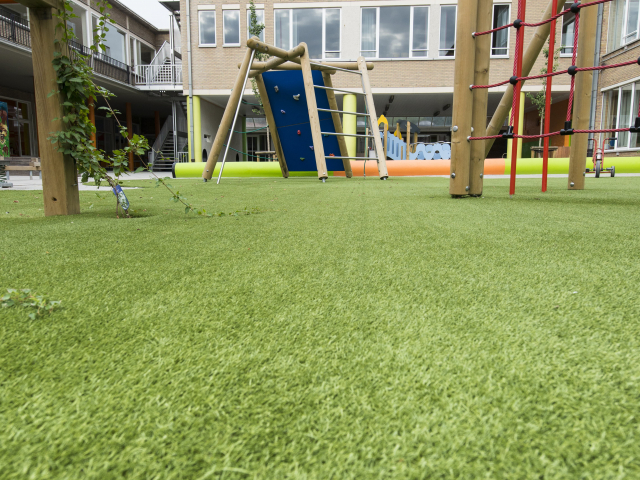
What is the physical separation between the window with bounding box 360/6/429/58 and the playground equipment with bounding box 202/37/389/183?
A: 24.8 ft

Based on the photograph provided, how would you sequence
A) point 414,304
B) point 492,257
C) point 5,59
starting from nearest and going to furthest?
1. point 414,304
2. point 492,257
3. point 5,59

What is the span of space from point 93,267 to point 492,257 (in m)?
1.07

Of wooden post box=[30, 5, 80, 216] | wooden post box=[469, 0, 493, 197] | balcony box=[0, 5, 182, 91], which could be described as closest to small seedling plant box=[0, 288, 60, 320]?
wooden post box=[30, 5, 80, 216]

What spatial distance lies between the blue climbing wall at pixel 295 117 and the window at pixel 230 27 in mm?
8286

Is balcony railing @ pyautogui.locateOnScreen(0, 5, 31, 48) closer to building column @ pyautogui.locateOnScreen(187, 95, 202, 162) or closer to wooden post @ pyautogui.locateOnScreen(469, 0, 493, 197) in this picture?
building column @ pyautogui.locateOnScreen(187, 95, 202, 162)

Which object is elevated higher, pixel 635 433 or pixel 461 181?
pixel 461 181

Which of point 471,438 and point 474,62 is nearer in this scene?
point 471,438

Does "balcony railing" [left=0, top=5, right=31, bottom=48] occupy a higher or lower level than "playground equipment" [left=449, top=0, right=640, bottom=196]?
higher

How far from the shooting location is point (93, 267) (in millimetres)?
1128

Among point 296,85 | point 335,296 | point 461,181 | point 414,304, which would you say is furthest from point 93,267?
point 296,85

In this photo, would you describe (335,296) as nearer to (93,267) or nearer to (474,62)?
(93,267)

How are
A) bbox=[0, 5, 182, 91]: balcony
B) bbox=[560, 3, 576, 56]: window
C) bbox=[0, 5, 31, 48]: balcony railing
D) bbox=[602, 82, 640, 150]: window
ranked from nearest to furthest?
bbox=[0, 5, 31, 48]: balcony railing → bbox=[602, 82, 640, 150]: window → bbox=[560, 3, 576, 56]: window → bbox=[0, 5, 182, 91]: balcony

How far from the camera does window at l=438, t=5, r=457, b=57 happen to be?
42.9ft

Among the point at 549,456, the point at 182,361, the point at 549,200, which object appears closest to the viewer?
the point at 549,456
